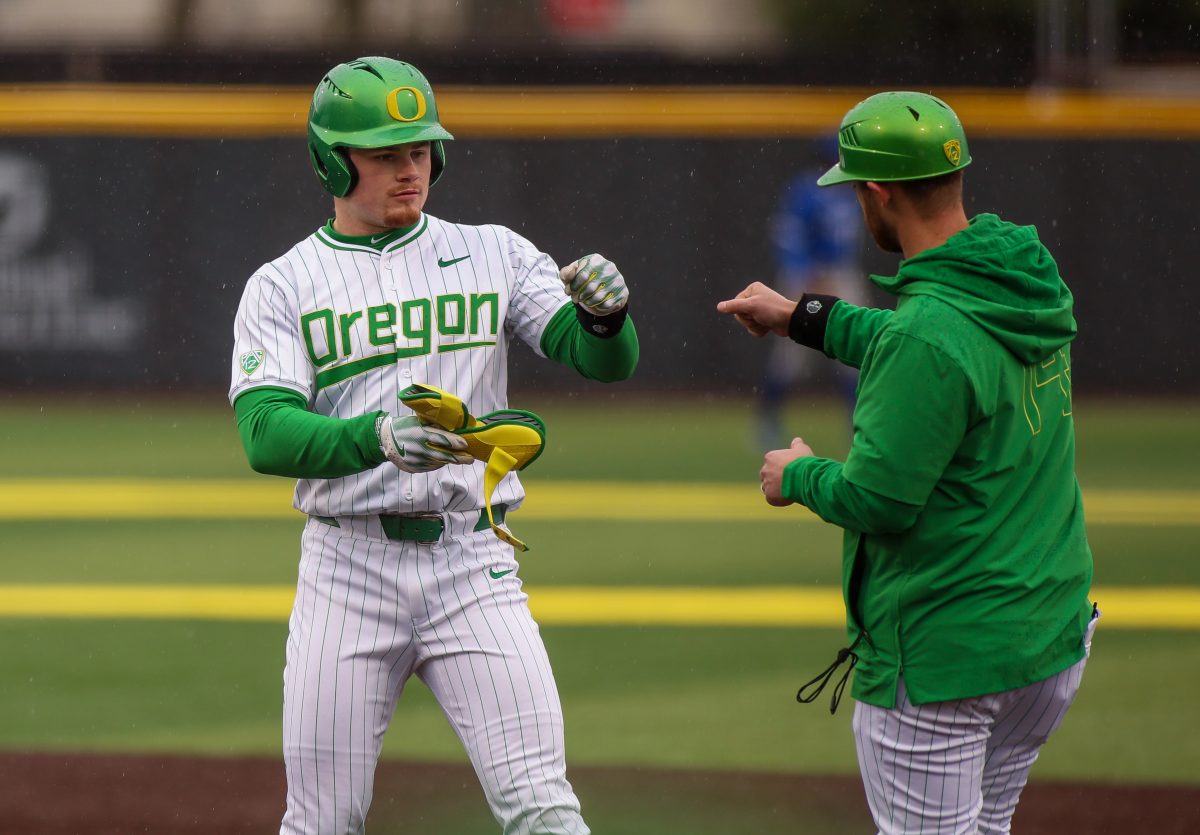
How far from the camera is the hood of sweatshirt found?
272cm

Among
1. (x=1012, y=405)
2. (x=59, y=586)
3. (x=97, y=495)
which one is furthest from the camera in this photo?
(x=97, y=495)

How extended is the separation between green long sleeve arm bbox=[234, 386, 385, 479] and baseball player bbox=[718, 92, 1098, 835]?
76cm

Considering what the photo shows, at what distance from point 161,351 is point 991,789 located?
12141 millimetres

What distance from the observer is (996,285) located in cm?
276

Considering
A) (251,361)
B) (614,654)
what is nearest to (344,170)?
(251,361)

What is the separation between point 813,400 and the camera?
14.1m

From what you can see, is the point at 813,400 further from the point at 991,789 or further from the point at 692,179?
the point at 991,789

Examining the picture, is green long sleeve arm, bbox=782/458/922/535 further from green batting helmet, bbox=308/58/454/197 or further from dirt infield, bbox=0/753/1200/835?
dirt infield, bbox=0/753/1200/835

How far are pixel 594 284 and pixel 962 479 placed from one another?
0.83 meters

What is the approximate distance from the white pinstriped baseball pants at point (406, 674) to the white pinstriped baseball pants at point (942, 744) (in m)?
0.61

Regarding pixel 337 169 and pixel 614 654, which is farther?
pixel 614 654

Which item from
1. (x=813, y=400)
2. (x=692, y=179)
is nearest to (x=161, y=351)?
(x=692, y=179)

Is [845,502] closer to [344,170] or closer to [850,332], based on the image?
[850,332]

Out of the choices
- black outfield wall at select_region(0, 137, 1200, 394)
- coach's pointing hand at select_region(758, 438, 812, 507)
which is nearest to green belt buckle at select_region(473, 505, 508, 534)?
coach's pointing hand at select_region(758, 438, 812, 507)
